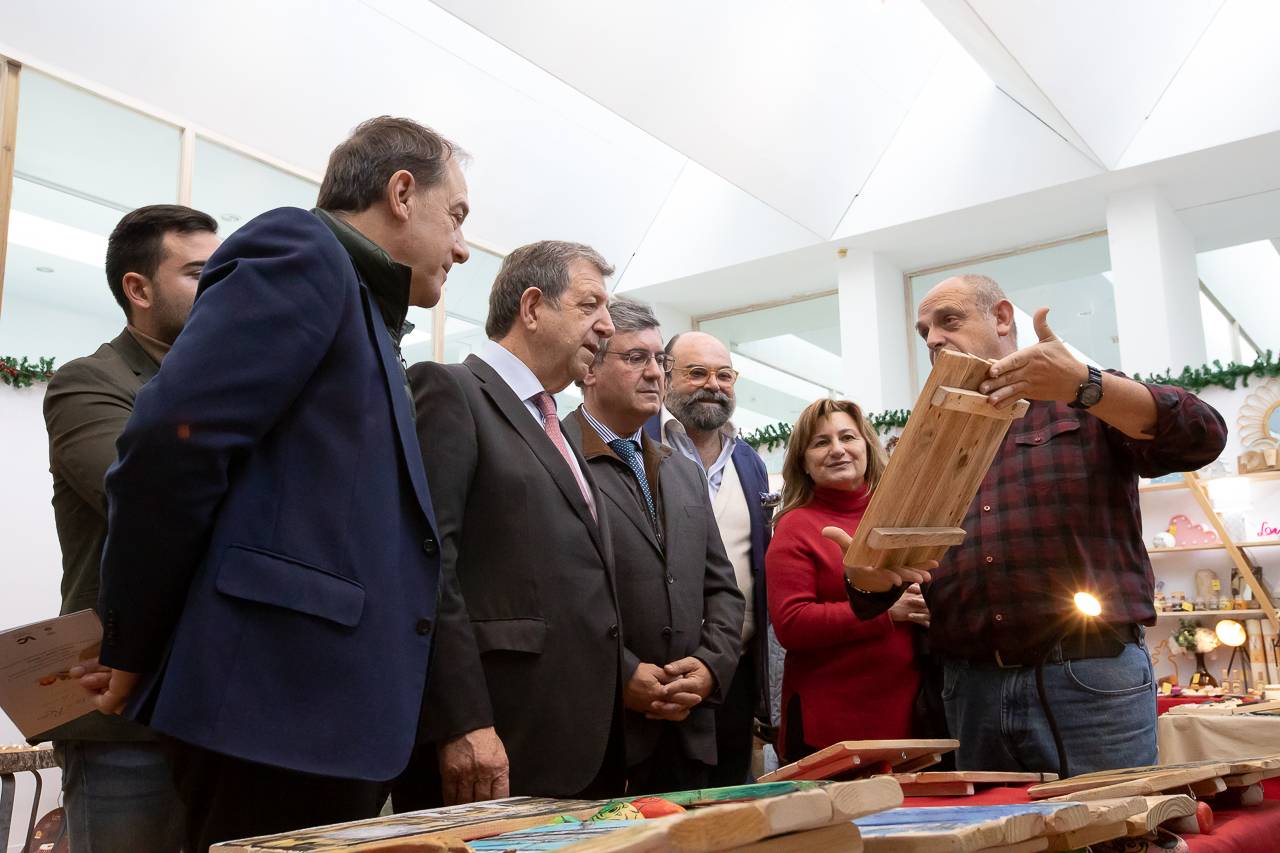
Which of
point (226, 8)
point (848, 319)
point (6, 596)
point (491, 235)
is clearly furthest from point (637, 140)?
point (6, 596)

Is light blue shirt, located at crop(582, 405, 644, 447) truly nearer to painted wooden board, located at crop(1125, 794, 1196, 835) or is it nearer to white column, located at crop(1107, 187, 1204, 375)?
painted wooden board, located at crop(1125, 794, 1196, 835)

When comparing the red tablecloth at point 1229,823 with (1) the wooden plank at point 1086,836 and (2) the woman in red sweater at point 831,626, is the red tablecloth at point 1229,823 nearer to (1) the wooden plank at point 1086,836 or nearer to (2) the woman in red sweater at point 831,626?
(1) the wooden plank at point 1086,836

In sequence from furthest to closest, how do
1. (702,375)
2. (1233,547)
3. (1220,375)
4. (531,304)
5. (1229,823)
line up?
(1220,375)
(1233,547)
(702,375)
(531,304)
(1229,823)

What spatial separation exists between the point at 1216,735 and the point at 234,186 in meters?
6.17

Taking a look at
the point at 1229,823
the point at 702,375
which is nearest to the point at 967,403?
the point at 1229,823

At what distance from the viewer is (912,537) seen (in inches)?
78.7

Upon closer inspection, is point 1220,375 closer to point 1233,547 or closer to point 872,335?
point 1233,547

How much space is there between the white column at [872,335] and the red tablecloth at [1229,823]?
7.19m

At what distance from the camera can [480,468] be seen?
2.04 meters

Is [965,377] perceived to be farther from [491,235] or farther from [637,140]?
[637,140]

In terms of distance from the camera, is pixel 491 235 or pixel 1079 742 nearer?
pixel 1079 742

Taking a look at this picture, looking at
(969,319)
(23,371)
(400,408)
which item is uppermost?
(23,371)

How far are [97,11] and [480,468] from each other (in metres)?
5.46

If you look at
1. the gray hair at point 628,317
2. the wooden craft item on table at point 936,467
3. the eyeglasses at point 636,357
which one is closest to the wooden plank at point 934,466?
the wooden craft item on table at point 936,467
